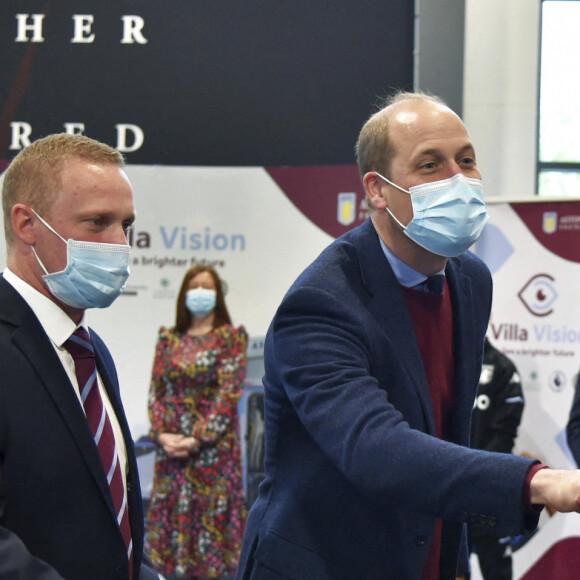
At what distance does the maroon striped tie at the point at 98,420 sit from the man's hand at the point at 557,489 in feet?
2.68

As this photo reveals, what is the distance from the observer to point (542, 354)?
4.79m

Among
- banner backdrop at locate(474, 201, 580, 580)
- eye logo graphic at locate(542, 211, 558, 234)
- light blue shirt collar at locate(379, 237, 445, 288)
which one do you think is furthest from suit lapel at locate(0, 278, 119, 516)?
eye logo graphic at locate(542, 211, 558, 234)

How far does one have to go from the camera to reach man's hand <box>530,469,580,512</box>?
1286 mm

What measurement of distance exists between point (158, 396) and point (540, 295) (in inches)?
92.6

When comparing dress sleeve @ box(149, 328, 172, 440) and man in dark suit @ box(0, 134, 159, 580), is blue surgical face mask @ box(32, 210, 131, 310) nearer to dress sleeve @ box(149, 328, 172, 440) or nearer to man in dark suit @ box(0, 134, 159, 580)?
man in dark suit @ box(0, 134, 159, 580)

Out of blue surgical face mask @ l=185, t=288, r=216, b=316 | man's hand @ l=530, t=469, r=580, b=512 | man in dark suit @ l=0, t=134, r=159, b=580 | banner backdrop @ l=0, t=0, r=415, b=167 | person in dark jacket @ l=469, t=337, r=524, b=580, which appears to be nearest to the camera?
man's hand @ l=530, t=469, r=580, b=512

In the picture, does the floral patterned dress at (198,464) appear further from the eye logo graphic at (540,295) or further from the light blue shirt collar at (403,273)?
the light blue shirt collar at (403,273)

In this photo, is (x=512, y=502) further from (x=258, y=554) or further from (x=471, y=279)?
(x=471, y=279)

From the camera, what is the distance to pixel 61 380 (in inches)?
64.6

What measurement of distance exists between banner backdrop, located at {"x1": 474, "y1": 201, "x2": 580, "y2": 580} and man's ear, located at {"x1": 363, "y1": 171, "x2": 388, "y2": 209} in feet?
10.2

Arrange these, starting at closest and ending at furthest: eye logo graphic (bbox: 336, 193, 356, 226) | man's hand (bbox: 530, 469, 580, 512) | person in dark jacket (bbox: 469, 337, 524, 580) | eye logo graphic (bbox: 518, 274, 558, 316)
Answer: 1. man's hand (bbox: 530, 469, 580, 512)
2. person in dark jacket (bbox: 469, 337, 524, 580)
3. eye logo graphic (bbox: 518, 274, 558, 316)
4. eye logo graphic (bbox: 336, 193, 356, 226)

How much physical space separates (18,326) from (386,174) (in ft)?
2.73

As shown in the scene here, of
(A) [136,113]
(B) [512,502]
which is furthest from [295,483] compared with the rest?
(A) [136,113]

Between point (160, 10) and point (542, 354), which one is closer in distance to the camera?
A: point (542, 354)
